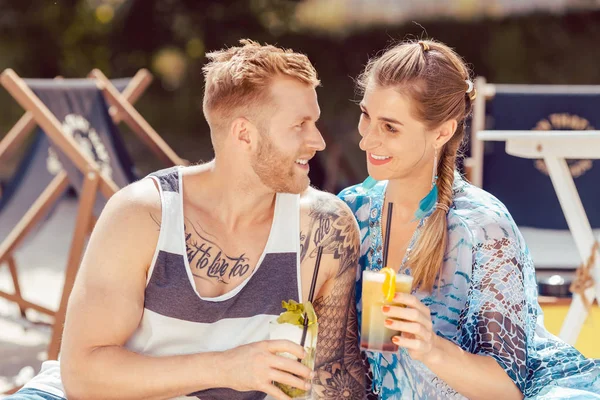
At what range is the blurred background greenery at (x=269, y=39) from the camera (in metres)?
9.09

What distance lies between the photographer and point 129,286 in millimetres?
2180

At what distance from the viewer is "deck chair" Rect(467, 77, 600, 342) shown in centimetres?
430

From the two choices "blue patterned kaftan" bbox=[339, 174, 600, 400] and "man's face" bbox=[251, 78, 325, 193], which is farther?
"man's face" bbox=[251, 78, 325, 193]

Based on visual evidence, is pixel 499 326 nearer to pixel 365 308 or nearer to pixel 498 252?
pixel 498 252

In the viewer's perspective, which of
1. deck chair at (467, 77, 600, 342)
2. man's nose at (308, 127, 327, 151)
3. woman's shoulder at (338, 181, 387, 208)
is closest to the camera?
man's nose at (308, 127, 327, 151)

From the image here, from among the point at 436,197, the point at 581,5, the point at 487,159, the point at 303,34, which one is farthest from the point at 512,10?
the point at 436,197

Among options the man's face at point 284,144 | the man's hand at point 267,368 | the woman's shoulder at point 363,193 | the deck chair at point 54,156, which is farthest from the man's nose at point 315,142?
the deck chair at point 54,156

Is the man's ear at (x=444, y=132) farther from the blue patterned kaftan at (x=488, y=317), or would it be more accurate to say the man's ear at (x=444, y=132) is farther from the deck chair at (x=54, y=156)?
the deck chair at (x=54, y=156)

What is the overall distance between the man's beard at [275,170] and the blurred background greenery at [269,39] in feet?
22.0

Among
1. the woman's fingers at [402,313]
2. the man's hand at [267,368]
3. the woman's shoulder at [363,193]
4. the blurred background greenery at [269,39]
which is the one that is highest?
the blurred background greenery at [269,39]

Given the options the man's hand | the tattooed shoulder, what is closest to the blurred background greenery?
the tattooed shoulder

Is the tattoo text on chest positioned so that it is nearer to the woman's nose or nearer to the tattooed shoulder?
the tattooed shoulder

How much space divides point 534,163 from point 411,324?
268cm

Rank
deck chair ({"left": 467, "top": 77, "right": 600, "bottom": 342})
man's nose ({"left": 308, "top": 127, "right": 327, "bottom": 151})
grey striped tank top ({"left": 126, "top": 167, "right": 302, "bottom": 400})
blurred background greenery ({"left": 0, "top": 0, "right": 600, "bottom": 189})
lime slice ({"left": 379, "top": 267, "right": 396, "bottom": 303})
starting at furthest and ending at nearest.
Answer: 1. blurred background greenery ({"left": 0, "top": 0, "right": 600, "bottom": 189})
2. deck chair ({"left": 467, "top": 77, "right": 600, "bottom": 342})
3. man's nose ({"left": 308, "top": 127, "right": 327, "bottom": 151})
4. grey striped tank top ({"left": 126, "top": 167, "right": 302, "bottom": 400})
5. lime slice ({"left": 379, "top": 267, "right": 396, "bottom": 303})
